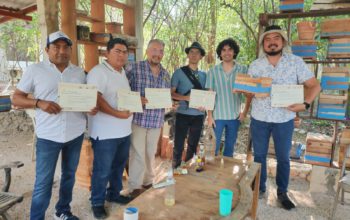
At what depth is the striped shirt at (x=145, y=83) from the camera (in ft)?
9.53

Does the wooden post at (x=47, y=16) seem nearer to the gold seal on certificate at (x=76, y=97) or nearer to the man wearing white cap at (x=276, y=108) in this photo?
the gold seal on certificate at (x=76, y=97)

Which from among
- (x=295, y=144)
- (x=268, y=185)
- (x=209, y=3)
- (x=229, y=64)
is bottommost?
(x=268, y=185)

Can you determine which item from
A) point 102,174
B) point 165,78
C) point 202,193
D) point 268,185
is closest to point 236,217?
point 202,193

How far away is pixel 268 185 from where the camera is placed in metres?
3.75

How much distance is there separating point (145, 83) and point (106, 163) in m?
0.95

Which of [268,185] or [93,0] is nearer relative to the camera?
[268,185]

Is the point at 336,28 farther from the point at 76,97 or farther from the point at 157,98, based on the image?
the point at 76,97

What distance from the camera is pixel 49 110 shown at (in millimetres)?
2164

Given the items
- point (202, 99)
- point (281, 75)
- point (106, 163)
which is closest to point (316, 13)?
point (281, 75)

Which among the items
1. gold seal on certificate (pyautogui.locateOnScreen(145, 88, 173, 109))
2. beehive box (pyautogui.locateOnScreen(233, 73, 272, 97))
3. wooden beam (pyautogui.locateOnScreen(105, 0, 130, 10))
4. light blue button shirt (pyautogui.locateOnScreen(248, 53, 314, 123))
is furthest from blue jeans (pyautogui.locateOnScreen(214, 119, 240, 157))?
wooden beam (pyautogui.locateOnScreen(105, 0, 130, 10))

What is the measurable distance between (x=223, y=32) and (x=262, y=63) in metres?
5.14

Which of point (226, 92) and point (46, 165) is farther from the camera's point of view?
point (226, 92)

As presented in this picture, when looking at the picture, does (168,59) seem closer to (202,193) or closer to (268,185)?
(268,185)

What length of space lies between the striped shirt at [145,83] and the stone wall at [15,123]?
4.85 meters
